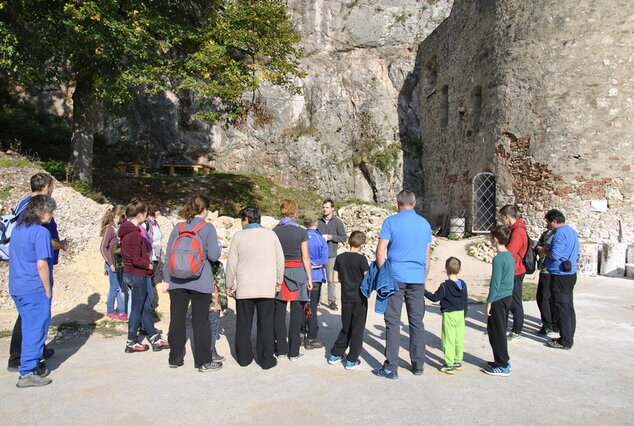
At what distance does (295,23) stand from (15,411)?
22.8 m

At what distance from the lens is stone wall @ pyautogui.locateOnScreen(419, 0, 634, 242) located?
12.1 m

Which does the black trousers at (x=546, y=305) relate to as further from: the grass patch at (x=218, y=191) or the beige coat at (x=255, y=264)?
the grass patch at (x=218, y=191)

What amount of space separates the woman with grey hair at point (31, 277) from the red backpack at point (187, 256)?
3.67 feet

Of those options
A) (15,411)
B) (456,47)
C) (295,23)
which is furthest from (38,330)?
(295,23)

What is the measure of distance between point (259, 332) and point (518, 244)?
3424 mm

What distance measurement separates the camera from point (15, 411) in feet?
11.5

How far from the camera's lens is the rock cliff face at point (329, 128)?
2048 cm

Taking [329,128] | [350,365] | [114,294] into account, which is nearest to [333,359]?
[350,365]

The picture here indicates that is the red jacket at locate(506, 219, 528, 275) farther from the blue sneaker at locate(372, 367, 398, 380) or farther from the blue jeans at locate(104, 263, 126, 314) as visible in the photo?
the blue jeans at locate(104, 263, 126, 314)

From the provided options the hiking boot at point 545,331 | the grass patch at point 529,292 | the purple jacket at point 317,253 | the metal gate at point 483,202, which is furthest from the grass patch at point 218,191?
the hiking boot at point 545,331

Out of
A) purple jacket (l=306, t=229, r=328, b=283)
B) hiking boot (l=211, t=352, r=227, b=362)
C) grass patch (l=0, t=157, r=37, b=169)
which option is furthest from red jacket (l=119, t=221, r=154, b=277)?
grass patch (l=0, t=157, r=37, b=169)

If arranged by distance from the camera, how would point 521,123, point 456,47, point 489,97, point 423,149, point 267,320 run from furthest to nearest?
1. point 423,149
2. point 456,47
3. point 489,97
4. point 521,123
5. point 267,320

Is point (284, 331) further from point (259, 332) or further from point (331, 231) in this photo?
point (331, 231)

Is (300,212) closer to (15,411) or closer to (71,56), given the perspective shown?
(71,56)
